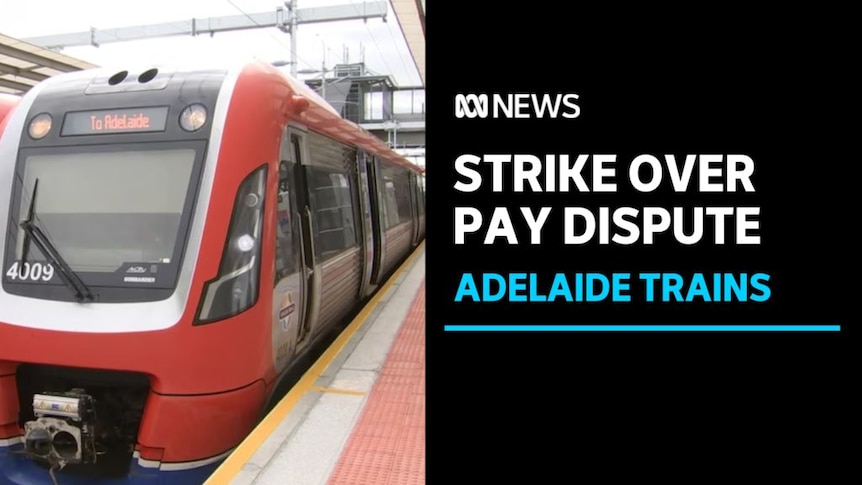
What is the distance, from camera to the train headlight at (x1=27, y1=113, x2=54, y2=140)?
139 inches

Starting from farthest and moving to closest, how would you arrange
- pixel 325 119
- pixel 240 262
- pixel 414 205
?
pixel 414 205, pixel 325 119, pixel 240 262

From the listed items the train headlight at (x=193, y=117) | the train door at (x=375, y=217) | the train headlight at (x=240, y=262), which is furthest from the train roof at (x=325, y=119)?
the train headlight at (x=240, y=262)

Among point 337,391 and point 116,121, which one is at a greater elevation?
point 116,121

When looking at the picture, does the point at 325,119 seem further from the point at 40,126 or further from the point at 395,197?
the point at 395,197

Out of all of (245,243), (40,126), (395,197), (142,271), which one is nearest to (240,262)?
(245,243)

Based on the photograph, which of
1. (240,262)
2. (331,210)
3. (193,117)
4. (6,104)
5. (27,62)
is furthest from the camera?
(27,62)

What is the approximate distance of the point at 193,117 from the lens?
131 inches

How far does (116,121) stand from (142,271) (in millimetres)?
990

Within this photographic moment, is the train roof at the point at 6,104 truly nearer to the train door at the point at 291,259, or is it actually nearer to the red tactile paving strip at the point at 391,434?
the train door at the point at 291,259

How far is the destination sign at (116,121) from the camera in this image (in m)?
3.38

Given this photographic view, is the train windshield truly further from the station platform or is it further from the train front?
the station platform

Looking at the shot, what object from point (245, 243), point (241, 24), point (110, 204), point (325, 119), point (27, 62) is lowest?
point (245, 243)

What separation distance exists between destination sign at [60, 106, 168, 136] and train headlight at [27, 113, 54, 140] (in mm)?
128

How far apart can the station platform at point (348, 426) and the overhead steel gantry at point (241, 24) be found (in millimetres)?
12489
